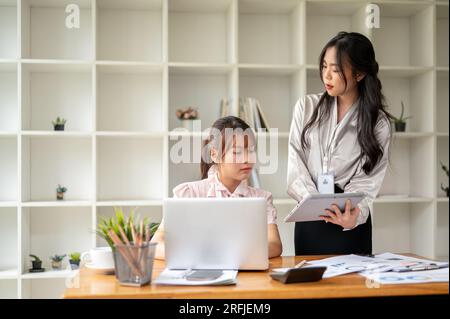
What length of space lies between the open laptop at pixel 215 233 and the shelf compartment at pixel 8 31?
5.68 feet

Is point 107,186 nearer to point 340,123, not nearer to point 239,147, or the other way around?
point 239,147

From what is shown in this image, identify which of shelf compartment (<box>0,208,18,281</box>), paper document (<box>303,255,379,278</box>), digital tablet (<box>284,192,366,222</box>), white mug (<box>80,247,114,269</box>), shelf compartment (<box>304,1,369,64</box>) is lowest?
shelf compartment (<box>0,208,18,281</box>)

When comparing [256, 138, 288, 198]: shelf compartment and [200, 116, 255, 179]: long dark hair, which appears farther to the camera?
[256, 138, 288, 198]: shelf compartment

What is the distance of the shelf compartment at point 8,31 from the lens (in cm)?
264

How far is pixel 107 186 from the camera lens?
2.82m

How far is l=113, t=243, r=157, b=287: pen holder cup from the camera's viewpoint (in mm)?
1229

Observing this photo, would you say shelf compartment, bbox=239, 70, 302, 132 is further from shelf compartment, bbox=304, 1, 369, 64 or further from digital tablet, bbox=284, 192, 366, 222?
digital tablet, bbox=284, 192, 366, 222

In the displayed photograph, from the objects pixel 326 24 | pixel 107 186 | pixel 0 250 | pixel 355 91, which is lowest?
pixel 0 250

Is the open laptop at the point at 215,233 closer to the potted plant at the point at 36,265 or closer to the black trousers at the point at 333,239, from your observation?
the black trousers at the point at 333,239

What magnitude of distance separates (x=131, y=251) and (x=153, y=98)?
1.72m

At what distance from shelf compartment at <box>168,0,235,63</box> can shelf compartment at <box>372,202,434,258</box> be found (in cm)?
115

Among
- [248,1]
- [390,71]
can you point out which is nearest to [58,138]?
[248,1]

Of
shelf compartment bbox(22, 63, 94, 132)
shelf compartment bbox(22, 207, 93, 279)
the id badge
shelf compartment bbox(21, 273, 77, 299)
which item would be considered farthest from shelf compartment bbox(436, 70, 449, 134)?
shelf compartment bbox(21, 273, 77, 299)

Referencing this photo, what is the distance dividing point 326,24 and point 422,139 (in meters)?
0.78
